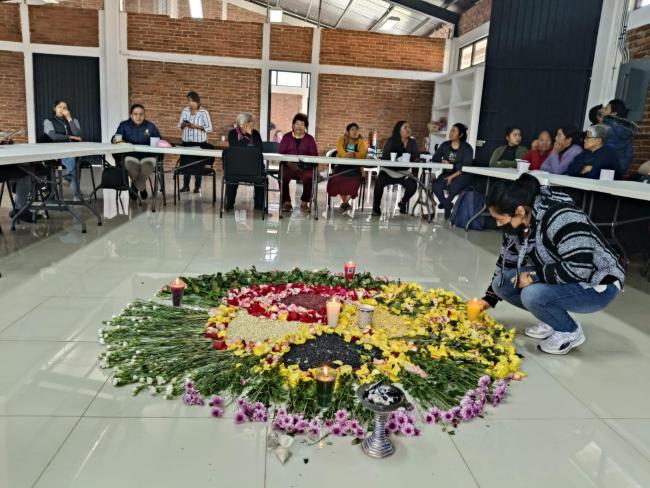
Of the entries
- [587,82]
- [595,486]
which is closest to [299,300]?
[595,486]

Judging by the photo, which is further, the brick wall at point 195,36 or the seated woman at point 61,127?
the brick wall at point 195,36

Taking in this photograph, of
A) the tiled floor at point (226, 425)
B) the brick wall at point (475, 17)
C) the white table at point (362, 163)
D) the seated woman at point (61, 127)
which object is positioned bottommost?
the tiled floor at point (226, 425)

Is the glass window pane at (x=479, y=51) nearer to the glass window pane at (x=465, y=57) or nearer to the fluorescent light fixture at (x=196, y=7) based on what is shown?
the glass window pane at (x=465, y=57)

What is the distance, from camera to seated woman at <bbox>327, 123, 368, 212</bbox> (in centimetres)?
618

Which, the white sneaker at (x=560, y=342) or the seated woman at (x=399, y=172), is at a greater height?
the seated woman at (x=399, y=172)

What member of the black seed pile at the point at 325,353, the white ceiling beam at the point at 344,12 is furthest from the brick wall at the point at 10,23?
the black seed pile at the point at 325,353

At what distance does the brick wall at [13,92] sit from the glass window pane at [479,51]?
8.13 m

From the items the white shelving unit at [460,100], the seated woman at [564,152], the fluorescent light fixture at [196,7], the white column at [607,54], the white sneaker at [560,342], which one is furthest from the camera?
the fluorescent light fixture at [196,7]

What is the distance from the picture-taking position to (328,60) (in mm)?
9672

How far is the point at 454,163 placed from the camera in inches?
228

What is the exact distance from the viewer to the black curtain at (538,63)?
5852mm

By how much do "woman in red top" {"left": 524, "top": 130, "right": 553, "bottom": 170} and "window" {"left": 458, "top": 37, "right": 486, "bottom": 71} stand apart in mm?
3289

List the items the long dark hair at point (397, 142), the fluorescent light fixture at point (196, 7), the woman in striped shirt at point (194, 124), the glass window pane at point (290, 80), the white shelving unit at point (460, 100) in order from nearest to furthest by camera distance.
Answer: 1. the long dark hair at point (397, 142)
2. the woman in striped shirt at point (194, 124)
3. the white shelving unit at point (460, 100)
4. the fluorescent light fixture at point (196, 7)
5. the glass window pane at point (290, 80)

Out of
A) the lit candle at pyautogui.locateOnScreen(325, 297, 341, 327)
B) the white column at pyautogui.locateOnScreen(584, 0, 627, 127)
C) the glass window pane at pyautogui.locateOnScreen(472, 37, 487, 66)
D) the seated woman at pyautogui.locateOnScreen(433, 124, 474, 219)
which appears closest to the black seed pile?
the lit candle at pyautogui.locateOnScreen(325, 297, 341, 327)
